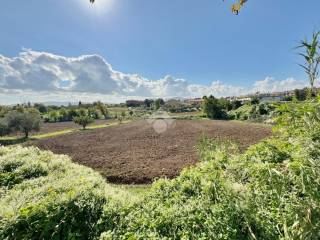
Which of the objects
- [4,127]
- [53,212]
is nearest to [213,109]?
[4,127]

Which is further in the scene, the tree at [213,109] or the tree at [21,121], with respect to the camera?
the tree at [213,109]

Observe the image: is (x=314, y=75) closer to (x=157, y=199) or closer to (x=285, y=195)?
(x=285, y=195)

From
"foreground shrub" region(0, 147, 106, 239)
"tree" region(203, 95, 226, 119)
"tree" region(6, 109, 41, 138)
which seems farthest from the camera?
"tree" region(203, 95, 226, 119)

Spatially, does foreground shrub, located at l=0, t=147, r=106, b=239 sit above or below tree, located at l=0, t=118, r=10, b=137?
above

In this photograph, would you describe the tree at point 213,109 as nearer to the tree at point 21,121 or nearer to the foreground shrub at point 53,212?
the tree at point 21,121

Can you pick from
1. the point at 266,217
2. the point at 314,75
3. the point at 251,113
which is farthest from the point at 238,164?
the point at 251,113

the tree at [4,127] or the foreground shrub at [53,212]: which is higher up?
the foreground shrub at [53,212]

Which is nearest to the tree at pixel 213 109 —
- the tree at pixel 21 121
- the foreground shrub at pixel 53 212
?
the tree at pixel 21 121

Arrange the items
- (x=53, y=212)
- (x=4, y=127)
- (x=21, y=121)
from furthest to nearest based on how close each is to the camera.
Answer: (x=4, y=127) → (x=21, y=121) → (x=53, y=212)

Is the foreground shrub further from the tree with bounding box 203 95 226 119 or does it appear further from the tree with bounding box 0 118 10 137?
the tree with bounding box 203 95 226 119

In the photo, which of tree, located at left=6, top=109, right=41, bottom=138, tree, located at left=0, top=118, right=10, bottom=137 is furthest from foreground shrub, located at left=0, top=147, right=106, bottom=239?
tree, located at left=0, top=118, right=10, bottom=137

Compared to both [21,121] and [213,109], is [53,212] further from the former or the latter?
[213,109]

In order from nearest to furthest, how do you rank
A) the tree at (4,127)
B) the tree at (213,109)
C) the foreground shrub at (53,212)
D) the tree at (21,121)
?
the foreground shrub at (53,212), the tree at (21,121), the tree at (4,127), the tree at (213,109)

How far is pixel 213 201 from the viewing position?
385cm
